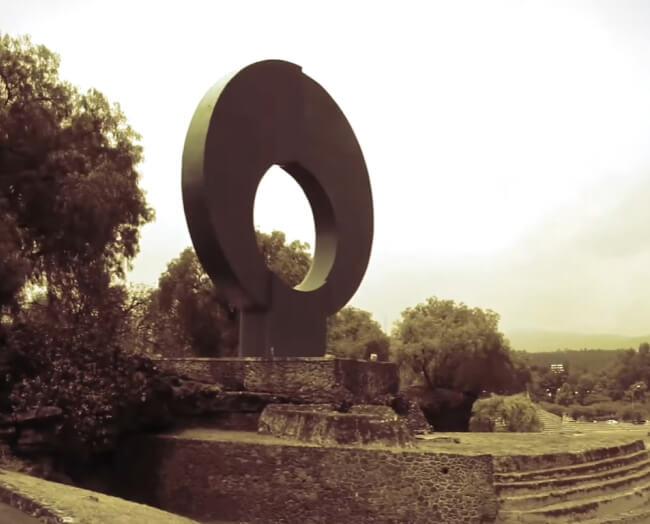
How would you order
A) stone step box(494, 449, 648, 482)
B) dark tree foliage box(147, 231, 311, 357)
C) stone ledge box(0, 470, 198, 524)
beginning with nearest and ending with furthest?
stone ledge box(0, 470, 198, 524) → stone step box(494, 449, 648, 482) → dark tree foliage box(147, 231, 311, 357)

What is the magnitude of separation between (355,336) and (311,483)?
95.8 feet

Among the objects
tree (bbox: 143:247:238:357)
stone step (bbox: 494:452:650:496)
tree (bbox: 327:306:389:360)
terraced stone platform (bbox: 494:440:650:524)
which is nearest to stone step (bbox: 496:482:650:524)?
terraced stone platform (bbox: 494:440:650:524)

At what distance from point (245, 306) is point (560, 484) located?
7444 mm

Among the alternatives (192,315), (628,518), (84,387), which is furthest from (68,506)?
(192,315)

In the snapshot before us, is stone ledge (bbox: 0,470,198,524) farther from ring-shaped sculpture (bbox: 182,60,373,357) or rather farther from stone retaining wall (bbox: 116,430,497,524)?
ring-shaped sculpture (bbox: 182,60,373,357)

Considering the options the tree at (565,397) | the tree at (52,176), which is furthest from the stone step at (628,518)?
the tree at (565,397)

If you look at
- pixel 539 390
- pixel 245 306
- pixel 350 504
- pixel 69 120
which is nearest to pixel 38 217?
pixel 69 120

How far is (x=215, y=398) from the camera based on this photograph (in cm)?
1471

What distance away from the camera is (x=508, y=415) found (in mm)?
33438

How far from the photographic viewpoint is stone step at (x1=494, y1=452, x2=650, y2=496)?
12406mm

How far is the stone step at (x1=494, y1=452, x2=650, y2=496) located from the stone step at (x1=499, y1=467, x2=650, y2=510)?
106 millimetres

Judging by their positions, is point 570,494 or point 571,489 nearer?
point 570,494

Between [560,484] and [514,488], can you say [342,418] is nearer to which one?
[514,488]

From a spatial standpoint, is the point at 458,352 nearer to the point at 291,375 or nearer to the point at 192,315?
the point at 192,315
